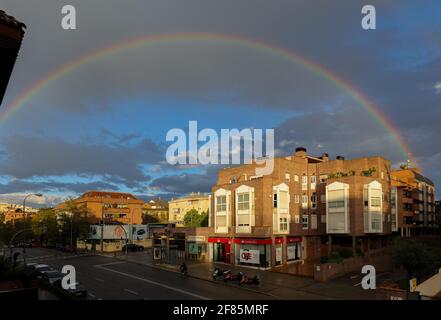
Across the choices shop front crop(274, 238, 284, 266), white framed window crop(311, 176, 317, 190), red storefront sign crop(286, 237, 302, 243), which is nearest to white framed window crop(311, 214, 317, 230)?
red storefront sign crop(286, 237, 302, 243)

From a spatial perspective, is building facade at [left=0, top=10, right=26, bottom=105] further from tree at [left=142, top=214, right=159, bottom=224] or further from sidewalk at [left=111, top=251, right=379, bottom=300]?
tree at [left=142, top=214, right=159, bottom=224]

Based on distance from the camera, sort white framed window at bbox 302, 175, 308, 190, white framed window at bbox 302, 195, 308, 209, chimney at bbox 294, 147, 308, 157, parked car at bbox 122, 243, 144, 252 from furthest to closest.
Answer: parked car at bbox 122, 243, 144, 252 → chimney at bbox 294, 147, 308, 157 → white framed window at bbox 302, 175, 308, 190 → white framed window at bbox 302, 195, 308, 209

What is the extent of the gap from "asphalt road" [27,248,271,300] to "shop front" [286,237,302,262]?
58.3 feet

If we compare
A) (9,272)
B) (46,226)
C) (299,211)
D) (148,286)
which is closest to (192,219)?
(46,226)

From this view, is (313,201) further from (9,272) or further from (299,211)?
(9,272)

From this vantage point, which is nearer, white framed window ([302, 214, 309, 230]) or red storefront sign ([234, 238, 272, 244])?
red storefront sign ([234, 238, 272, 244])

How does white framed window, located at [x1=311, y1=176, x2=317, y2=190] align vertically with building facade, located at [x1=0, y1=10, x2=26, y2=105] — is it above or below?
below

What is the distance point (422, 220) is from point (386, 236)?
93.4 feet

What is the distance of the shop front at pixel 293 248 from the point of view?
179ft

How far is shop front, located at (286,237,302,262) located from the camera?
54.6m

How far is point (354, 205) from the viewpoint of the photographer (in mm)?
53375

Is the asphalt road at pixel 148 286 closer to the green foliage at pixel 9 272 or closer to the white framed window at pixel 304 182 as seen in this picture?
the green foliage at pixel 9 272

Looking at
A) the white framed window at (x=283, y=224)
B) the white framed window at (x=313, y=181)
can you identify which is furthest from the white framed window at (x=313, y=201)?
the white framed window at (x=283, y=224)
